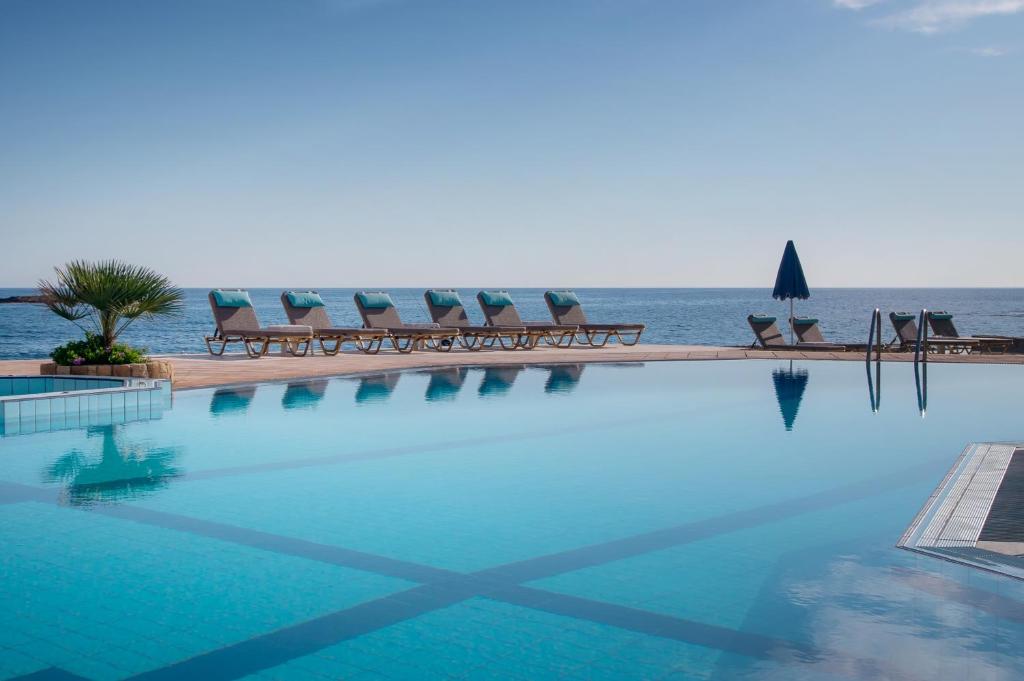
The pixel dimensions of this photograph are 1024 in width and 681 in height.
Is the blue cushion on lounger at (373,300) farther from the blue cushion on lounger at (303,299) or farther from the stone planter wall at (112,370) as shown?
the stone planter wall at (112,370)

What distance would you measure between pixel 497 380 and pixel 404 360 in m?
1.98

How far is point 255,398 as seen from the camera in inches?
351

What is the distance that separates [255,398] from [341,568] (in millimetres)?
5503

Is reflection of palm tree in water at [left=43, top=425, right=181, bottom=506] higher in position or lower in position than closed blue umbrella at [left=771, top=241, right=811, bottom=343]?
lower

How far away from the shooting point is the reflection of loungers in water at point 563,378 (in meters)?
10.1

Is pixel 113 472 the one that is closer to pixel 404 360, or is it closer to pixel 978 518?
pixel 978 518

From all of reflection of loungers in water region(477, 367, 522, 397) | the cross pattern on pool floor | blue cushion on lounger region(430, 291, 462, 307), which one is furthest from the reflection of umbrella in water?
blue cushion on lounger region(430, 291, 462, 307)

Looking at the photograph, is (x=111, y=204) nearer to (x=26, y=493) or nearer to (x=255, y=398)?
(x=255, y=398)

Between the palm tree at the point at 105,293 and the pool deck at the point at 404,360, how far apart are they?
761mm

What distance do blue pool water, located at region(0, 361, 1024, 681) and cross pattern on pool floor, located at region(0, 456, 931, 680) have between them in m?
0.01

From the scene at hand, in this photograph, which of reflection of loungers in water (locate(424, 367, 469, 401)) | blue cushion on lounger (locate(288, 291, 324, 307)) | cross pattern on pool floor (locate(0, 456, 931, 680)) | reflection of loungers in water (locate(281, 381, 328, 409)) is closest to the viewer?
cross pattern on pool floor (locate(0, 456, 931, 680))

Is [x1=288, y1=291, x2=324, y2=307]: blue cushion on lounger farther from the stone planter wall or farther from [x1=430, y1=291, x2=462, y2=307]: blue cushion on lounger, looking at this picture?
the stone planter wall

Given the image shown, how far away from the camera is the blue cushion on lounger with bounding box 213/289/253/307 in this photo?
13.0m

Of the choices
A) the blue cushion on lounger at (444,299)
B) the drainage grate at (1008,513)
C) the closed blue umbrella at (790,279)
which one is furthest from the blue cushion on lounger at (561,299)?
the drainage grate at (1008,513)
